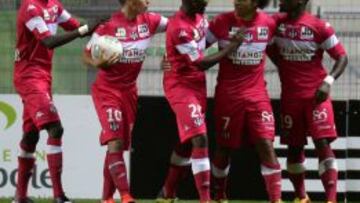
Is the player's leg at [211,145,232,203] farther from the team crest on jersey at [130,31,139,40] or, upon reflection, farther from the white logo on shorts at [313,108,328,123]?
the team crest on jersey at [130,31,139,40]

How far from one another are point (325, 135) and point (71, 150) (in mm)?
3576

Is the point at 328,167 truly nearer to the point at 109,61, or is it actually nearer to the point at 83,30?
the point at 109,61

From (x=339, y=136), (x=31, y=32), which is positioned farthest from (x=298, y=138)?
(x=31, y=32)

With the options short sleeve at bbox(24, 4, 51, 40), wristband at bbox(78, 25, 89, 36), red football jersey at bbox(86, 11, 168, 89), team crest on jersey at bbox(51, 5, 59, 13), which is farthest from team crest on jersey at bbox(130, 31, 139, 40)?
team crest on jersey at bbox(51, 5, 59, 13)

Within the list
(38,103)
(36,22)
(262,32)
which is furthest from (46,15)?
(262,32)

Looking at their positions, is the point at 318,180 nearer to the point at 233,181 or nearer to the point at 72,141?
the point at 233,181

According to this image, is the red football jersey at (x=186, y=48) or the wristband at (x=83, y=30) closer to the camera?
the red football jersey at (x=186, y=48)

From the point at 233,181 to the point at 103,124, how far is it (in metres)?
2.98

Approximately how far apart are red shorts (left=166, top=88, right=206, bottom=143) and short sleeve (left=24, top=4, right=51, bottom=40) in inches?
55.9

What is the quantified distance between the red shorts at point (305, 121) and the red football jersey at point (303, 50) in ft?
0.36

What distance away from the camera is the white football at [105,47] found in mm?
11398

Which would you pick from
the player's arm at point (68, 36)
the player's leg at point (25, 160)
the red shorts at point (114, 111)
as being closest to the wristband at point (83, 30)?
the player's arm at point (68, 36)

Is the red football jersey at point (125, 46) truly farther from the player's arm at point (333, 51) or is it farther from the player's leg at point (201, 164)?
the player's arm at point (333, 51)

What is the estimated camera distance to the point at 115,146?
1152cm
